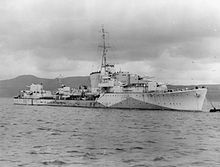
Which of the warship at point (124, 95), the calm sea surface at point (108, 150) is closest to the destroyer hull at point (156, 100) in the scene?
the warship at point (124, 95)

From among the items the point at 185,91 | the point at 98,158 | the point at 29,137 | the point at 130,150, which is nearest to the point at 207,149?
the point at 130,150

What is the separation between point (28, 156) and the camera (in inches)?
579

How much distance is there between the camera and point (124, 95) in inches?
2202

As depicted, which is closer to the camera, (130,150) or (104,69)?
(130,150)

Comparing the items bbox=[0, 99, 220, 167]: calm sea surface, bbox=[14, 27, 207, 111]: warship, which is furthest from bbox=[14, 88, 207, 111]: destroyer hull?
bbox=[0, 99, 220, 167]: calm sea surface

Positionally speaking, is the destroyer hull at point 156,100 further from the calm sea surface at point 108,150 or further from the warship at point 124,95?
the calm sea surface at point 108,150

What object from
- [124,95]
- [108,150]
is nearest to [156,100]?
[124,95]

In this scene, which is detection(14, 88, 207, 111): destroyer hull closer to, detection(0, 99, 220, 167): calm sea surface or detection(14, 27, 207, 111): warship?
detection(14, 27, 207, 111): warship

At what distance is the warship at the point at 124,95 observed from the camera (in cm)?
5041

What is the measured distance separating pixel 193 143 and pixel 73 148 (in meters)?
7.13

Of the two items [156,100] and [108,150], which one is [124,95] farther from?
[108,150]

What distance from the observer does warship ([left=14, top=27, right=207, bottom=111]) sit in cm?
5041

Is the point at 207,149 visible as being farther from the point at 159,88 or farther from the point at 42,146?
the point at 159,88

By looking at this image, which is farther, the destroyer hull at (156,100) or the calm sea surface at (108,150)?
the destroyer hull at (156,100)
